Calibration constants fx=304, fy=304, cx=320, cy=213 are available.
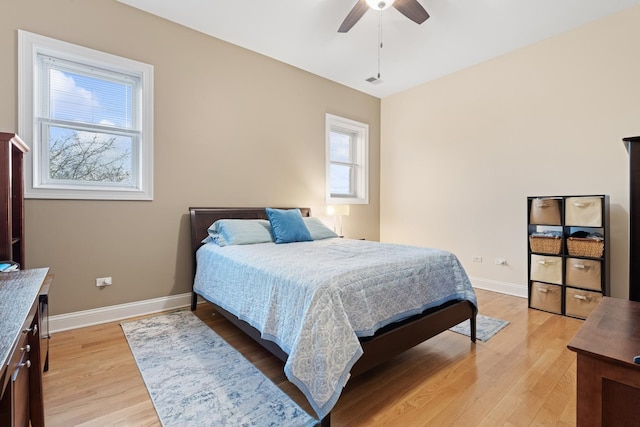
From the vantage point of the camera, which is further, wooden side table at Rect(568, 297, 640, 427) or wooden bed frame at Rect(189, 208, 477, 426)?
wooden bed frame at Rect(189, 208, 477, 426)

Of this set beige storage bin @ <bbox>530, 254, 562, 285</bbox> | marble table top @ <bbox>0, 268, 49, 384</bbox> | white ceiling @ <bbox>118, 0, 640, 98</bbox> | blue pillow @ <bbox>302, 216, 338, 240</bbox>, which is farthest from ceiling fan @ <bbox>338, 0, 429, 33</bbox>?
marble table top @ <bbox>0, 268, 49, 384</bbox>

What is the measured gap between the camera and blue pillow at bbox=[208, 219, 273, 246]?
3041 mm

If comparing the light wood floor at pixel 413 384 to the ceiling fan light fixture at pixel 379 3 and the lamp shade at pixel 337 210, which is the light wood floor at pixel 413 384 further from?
the ceiling fan light fixture at pixel 379 3

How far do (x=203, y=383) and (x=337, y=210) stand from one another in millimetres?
3000

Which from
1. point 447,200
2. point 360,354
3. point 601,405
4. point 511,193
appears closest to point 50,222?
point 360,354

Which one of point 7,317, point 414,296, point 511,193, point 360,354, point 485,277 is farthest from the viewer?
point 485,277

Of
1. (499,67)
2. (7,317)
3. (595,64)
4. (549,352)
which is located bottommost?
(549,352)

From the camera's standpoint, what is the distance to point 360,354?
5.25ft

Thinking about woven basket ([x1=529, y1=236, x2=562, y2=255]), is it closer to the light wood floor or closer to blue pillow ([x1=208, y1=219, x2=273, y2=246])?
the light wood floor

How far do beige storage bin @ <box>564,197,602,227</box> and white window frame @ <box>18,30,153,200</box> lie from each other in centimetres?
426

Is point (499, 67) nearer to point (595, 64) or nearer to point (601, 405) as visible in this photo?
point (595, 64)

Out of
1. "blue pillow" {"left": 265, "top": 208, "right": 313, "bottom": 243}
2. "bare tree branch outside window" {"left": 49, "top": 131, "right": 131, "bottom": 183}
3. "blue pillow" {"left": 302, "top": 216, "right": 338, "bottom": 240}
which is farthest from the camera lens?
"blue pillow" {"left": 302, "top": 216, "right": 338, "bottom": 240}

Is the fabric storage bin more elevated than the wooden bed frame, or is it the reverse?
the fabric storage bin

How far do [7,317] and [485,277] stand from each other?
4.53m
